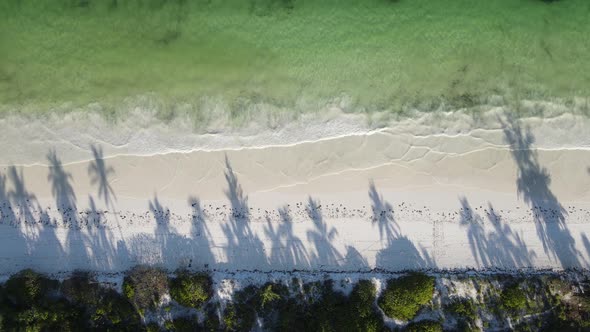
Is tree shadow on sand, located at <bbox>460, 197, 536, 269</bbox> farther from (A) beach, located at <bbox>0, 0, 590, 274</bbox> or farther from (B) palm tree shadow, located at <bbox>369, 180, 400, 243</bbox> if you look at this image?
(B) palm tree shadow, located at <bbox>369, 180, 400, 243</bbox>

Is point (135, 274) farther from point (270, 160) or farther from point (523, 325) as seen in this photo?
point (523, 325)

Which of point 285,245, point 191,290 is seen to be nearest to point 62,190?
point 191,290

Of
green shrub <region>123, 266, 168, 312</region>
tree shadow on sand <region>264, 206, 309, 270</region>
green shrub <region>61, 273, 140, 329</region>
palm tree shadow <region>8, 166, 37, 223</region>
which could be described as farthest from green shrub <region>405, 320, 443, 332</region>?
palm tree shadow <region>8, 166, 37, 223</region>

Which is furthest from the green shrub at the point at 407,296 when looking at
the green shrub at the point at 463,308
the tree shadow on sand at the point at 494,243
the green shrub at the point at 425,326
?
the tree shadow on sand at the point at 494,243

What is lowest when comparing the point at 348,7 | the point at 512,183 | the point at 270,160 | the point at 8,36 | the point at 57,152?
the point at 512,183

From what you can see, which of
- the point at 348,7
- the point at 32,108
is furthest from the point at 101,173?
the point at 348,7

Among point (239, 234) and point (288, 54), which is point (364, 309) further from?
point (288, 54)
